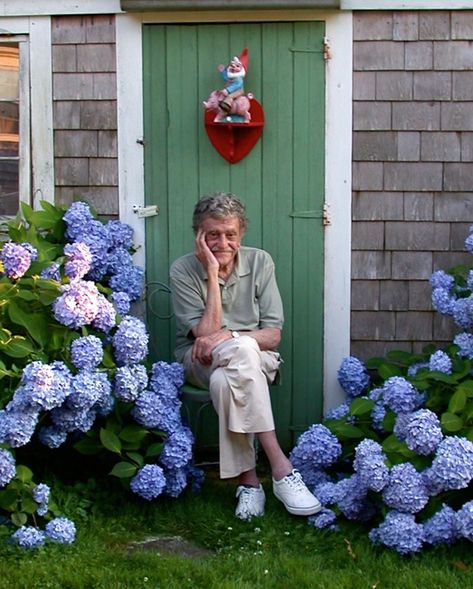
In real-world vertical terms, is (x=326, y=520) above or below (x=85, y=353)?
below

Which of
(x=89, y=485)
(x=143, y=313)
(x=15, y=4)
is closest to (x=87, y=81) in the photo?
(x=15, y=4)

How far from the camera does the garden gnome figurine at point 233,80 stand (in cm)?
447

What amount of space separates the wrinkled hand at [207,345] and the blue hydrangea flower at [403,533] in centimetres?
101

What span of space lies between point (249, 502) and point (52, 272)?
3.88 ft

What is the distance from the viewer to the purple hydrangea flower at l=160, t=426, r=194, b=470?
13.0ft

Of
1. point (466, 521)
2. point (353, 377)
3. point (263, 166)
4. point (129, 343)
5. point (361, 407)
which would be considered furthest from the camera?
point (263, 166)

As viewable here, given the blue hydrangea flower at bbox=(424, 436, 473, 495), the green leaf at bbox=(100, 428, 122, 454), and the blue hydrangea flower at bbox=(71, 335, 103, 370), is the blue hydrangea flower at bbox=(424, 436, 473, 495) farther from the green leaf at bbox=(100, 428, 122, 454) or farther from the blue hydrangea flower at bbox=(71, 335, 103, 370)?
the blue hydrangea flower at bbox=(71, 335, 103, 370)

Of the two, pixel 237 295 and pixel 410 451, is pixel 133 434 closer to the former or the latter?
pixel 237 295

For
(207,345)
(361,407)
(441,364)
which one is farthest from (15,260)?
(441,364)

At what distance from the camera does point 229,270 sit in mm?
4316

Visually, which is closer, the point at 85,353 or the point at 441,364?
the point at 85,353

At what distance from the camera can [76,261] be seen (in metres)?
3.95

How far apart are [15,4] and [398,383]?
2.49 m

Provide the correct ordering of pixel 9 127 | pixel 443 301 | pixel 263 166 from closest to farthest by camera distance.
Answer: pixel 443 301
pixel 263 166
pixel 9 127
